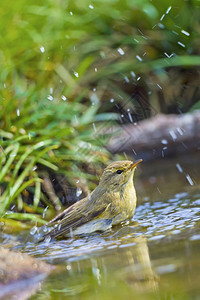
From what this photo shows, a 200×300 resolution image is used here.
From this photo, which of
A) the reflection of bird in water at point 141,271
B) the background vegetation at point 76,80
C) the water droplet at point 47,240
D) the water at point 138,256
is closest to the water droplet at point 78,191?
the background vegetation at point 76,80

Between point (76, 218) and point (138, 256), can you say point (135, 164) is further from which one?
point (138, 256)

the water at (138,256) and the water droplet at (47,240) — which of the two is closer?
the water at (138,256)

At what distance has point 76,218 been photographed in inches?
184

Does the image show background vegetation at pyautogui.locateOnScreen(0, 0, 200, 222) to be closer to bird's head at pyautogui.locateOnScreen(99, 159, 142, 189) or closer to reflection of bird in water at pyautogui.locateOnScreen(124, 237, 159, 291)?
bird's head at pyautogui.locateOnScreen(99, 159, 142, 189)

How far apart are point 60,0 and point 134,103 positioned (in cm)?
159

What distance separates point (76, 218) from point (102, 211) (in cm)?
21

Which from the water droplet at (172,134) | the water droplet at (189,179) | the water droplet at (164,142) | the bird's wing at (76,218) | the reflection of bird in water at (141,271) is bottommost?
the reflection of bird in water at (141,271)

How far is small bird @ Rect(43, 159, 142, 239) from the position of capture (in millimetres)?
4625

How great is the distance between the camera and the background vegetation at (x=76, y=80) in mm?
5730

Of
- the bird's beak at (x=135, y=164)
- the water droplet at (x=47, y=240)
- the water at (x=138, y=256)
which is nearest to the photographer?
the water at (x=138, y=256)

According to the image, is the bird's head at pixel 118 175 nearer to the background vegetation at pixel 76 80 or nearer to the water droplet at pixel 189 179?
the background vegetation at pixel 76 80

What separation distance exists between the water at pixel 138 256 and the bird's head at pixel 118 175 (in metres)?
0.30

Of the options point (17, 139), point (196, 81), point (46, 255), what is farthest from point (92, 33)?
point (46, 255)

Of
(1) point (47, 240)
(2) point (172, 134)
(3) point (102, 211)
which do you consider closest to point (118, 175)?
(3) point (102, 211)
